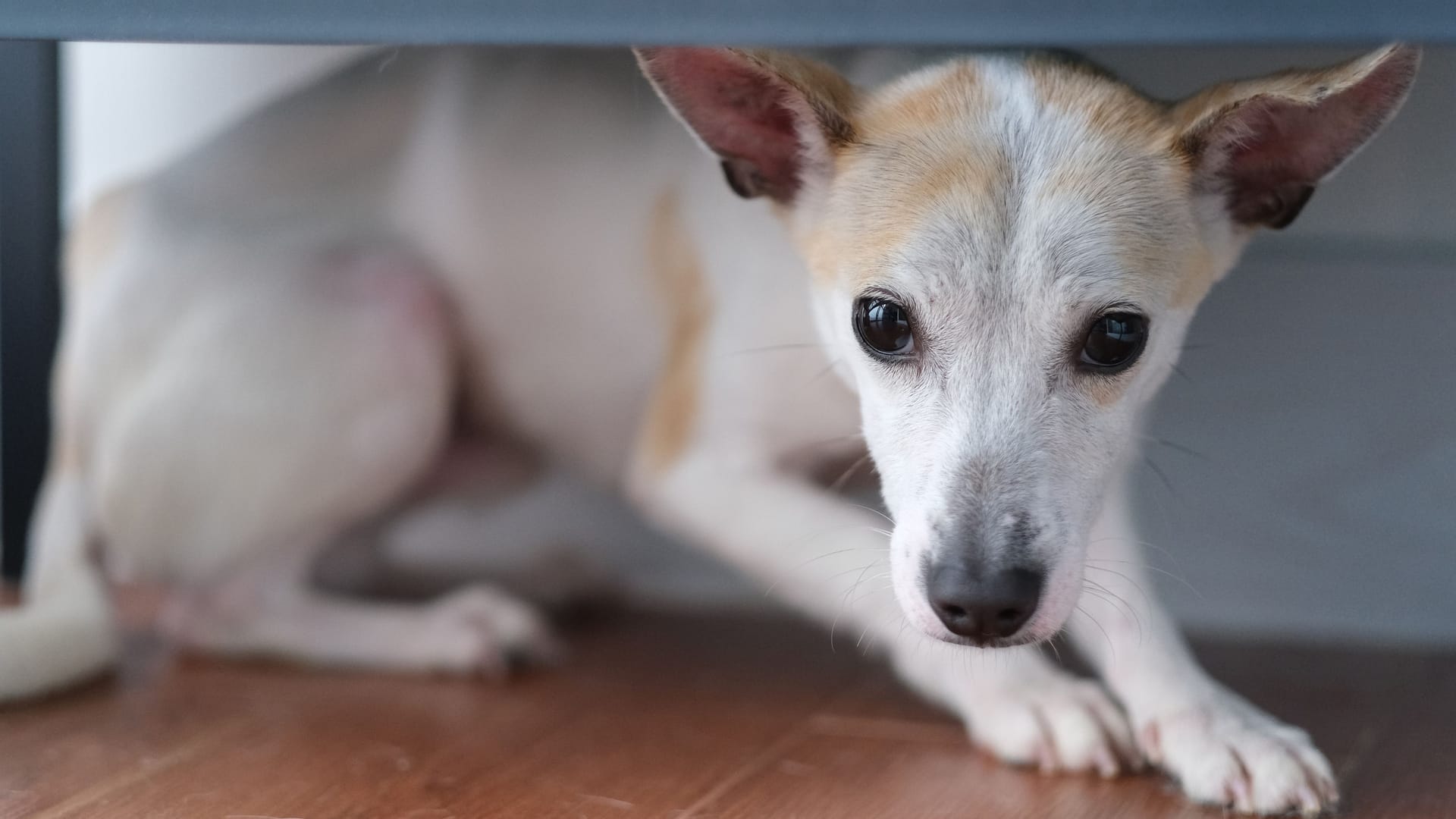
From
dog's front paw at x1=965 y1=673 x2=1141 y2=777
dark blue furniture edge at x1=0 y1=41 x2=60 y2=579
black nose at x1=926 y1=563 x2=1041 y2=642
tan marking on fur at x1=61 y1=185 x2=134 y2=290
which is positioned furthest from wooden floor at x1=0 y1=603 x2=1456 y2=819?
dark blue furniture edge at x1=0 y1=41 x2=60 y2=579

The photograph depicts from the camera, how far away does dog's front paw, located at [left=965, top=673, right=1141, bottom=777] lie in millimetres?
1301

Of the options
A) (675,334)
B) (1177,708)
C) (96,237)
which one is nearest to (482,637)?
(675,334)

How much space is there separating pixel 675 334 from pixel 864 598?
1.50 ft

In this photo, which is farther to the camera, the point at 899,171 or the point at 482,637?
the point at 482,637

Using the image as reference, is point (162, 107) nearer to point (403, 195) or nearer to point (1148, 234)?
point (403, 195)

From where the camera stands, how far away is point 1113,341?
1.20m

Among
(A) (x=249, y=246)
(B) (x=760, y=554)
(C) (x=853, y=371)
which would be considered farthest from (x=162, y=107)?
(C) (x=853, y=371)

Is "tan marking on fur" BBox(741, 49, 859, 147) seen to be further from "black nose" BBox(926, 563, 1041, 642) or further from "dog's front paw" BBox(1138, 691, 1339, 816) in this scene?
"dog's front paw" BBox(1138, 691, 1339, 816)

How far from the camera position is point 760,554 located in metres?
1.60

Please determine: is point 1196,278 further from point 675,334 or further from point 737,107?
point 675,334

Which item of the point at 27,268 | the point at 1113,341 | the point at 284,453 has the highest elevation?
the point at 27,268

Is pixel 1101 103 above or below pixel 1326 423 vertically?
above

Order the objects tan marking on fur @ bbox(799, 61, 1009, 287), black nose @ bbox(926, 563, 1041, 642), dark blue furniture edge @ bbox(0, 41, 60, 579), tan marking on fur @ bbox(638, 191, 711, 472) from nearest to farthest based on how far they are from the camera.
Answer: black nose @ bbox(926, 563, 1041, 642) → tan marking on fur @ bbox(799, 61, 1009, 287) → tan marking on fur @ bbox(638, 191, 711, 472) → dark blue furniture edge @ bbox(0, 41, 60, 579)

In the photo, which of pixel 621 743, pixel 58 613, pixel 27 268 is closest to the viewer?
pixel 621 743
